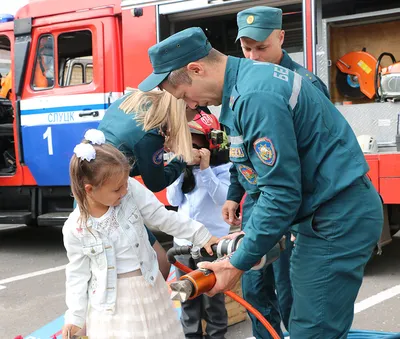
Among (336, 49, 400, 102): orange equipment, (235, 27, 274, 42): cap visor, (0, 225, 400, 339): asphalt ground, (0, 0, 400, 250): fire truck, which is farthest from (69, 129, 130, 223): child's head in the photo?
(336, 49, 400, 102): orange equipment

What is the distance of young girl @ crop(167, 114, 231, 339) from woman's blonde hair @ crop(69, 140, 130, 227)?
0.98m

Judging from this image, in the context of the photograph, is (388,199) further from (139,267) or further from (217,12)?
(139,267)

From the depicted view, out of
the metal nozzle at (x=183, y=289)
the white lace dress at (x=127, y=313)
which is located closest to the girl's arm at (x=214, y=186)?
the white lace dress at (x=127, y=313)

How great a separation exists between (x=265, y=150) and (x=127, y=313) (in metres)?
1.00

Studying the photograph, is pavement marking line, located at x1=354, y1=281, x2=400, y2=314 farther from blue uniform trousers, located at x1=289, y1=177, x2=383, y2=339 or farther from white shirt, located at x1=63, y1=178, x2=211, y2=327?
blue uniform trousers, located at x1=289, y1=177, x2=383, y2=339

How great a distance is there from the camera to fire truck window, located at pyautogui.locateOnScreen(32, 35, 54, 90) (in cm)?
652

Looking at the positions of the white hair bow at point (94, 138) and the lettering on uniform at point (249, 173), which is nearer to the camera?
the lettering on uniform at point (249, 173)

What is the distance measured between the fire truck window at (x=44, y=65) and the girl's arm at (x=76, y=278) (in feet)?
14.6

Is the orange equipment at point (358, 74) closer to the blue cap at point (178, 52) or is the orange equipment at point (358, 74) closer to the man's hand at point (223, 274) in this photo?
the blue cap at point (178, 52)

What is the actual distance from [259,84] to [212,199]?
160 cm

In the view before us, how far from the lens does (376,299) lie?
15.4ft

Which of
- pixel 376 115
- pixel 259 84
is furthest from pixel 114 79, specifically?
pixel 259 84

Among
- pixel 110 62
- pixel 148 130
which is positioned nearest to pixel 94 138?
pixel 148 130

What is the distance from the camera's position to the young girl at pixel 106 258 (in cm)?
236
